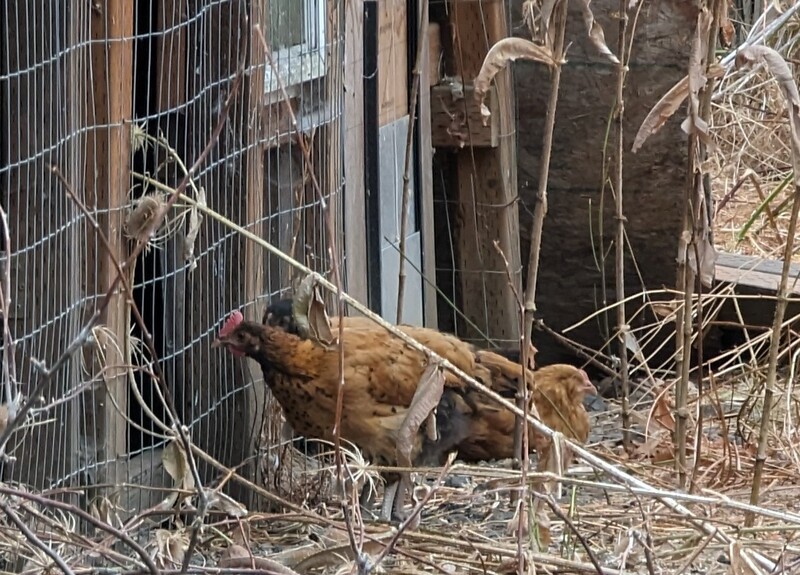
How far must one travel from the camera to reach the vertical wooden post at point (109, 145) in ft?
13.1

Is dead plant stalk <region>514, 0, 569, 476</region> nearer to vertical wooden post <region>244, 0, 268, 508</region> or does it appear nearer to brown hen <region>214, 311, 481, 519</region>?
brown hen <region>214, 311, 481, 519</region>

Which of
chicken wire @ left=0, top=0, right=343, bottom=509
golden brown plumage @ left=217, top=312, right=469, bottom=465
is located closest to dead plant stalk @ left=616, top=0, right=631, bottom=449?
golden brown plumage @ left=217, top=312, right=469, bottom=465

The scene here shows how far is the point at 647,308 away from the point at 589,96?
1.00 metres

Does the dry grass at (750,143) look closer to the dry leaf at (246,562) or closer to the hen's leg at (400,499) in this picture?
the hen's leg at (400,499)

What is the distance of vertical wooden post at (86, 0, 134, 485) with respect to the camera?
13.1 ft

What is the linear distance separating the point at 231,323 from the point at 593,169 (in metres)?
2.49

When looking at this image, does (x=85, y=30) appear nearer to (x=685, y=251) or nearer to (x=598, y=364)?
(x=685, y=251)

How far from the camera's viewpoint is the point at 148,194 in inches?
169

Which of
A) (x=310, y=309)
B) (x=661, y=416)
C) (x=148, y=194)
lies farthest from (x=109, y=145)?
(x=661, y=416)

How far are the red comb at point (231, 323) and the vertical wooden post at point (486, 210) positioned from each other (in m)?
1.92

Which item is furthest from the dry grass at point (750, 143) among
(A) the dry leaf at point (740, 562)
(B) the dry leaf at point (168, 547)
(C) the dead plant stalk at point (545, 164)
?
(B) the dry leaf at point (168, 547)

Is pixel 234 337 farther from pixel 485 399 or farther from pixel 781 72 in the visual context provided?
pixel 781 72

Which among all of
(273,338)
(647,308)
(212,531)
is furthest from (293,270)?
(647,308)

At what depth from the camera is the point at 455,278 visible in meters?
6.54
